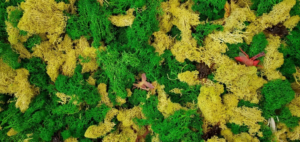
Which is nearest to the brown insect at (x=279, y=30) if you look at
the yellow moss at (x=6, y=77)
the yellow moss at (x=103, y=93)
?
the yellow moss at (x=103, y=93)

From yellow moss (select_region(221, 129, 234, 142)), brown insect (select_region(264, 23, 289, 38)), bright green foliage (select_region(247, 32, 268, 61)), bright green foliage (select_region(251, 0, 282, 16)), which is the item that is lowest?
yellow moss (select_region(221, 129, 234, 142))

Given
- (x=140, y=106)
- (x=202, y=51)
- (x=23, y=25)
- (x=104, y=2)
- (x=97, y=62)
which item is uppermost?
(x=104, y=2)

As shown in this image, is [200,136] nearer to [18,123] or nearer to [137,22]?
[137,22]

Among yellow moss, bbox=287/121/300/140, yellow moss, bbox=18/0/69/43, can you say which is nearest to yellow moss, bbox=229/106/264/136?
yellow moss, bbox=287/121/300/140

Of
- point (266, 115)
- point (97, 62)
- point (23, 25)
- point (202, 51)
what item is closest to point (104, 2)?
point (97, 62)

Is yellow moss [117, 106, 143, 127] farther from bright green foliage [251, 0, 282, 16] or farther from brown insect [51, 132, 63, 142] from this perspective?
bright green foliage [251, 0, 282, 16]

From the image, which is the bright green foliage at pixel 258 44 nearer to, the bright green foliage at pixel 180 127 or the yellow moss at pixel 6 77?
the bright green foliage at pixel 180 127

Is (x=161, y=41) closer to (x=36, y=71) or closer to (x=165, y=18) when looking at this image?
(x=165, y=18)
